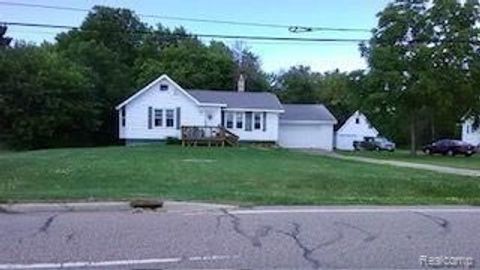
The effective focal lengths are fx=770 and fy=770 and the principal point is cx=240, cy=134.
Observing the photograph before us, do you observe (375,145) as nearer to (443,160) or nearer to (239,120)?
(239,120)

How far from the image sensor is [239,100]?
62.1m

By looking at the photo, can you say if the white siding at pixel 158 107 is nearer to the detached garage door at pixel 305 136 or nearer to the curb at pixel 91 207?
the detached garage door at pixel 305 136

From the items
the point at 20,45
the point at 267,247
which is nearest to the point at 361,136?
the point at 20,45

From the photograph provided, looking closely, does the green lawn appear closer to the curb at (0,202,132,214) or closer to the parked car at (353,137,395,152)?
the curb at (0,202,132,214)

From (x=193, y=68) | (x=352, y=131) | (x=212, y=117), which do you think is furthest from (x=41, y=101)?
(x=352, y=131)

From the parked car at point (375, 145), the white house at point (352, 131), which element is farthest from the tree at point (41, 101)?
the white house at point (352, 131)

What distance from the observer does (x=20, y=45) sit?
62.0 metres

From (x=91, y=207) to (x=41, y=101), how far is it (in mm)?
45208

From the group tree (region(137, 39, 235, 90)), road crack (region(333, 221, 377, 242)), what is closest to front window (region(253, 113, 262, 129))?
tree (region(137, 39, 235, 90))

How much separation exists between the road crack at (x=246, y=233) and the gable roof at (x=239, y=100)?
47457 millimetres

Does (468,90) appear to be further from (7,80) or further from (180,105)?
(7,80)

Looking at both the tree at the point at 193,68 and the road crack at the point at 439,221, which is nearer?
the road crack at the point at 439,221

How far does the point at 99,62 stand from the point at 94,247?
63.9m

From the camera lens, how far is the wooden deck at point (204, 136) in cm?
5622
